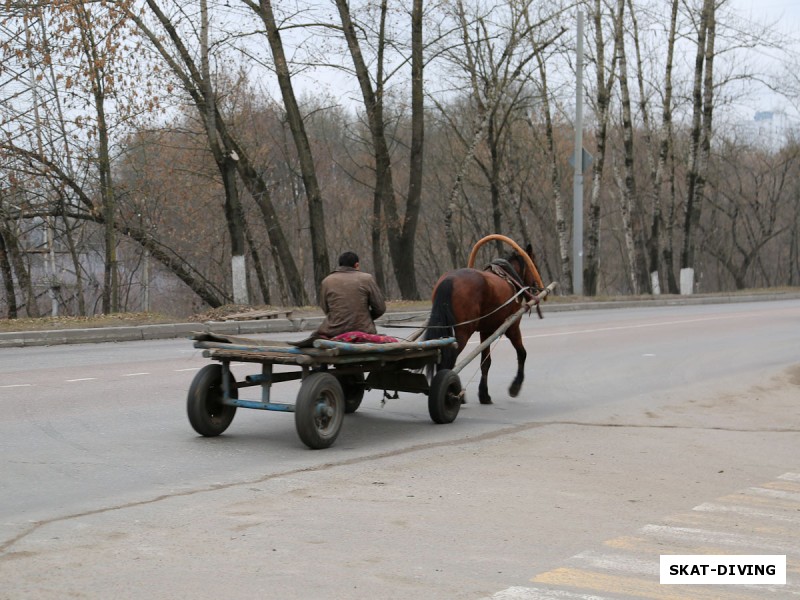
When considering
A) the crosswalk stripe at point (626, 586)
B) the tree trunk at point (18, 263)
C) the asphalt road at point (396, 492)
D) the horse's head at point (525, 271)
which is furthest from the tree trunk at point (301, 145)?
the crosswalk stripe at point (626, 586)

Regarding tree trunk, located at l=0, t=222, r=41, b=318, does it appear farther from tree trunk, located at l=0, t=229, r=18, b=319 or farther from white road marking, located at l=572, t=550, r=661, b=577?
white road marking, located at l=572, t=550, r=661, b=577

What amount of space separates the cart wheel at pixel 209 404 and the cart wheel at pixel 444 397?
2.04 meters

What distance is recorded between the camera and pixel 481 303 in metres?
11.9

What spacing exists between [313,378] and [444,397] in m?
2.12

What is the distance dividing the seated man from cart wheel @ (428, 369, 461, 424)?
93 centimetres

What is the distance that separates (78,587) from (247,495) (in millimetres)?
2182

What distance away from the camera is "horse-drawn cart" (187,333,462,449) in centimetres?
874

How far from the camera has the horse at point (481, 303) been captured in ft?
37.2

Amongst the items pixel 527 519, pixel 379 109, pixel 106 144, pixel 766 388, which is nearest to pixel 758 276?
pixel 379 109

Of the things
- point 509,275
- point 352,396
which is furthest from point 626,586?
point 509,275

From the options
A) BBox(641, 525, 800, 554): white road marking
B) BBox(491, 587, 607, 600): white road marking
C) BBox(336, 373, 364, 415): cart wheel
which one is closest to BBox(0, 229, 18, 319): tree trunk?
BBox(336, 373, 364, 415): cart wheel

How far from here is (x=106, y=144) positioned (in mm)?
26656

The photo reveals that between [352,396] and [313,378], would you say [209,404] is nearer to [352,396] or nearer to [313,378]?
[313,378]

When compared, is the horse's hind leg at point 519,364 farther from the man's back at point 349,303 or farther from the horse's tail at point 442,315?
the man's back at point 349,303
